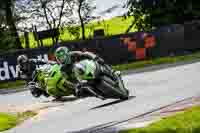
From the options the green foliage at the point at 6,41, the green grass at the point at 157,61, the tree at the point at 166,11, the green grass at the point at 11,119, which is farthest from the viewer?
the tree at the point at 166,11

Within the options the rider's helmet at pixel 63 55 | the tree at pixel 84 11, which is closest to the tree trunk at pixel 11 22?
the tree at pixel 84 11

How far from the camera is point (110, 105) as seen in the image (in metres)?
15.5

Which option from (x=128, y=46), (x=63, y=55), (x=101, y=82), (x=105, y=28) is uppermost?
(x=63, y=55)

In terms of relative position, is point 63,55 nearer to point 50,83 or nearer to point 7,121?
point 50,83

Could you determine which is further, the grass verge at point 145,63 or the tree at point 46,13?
the tree at point 46,13

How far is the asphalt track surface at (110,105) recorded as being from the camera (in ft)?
43.1

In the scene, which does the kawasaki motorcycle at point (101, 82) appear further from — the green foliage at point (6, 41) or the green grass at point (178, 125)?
the green foliage at point (6, 41)

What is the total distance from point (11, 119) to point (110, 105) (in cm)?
233

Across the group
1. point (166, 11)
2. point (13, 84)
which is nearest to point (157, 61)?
point (13, 84)

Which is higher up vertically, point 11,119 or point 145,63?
point 11,119

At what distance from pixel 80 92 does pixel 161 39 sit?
13438mm

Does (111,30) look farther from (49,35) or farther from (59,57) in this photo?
(59,57)

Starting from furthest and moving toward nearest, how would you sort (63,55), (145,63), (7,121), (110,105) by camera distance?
1. (145,63)
2. (63,55)
3. (110,105)
4. (7,121)

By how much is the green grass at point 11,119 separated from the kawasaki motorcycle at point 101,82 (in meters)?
1.50
